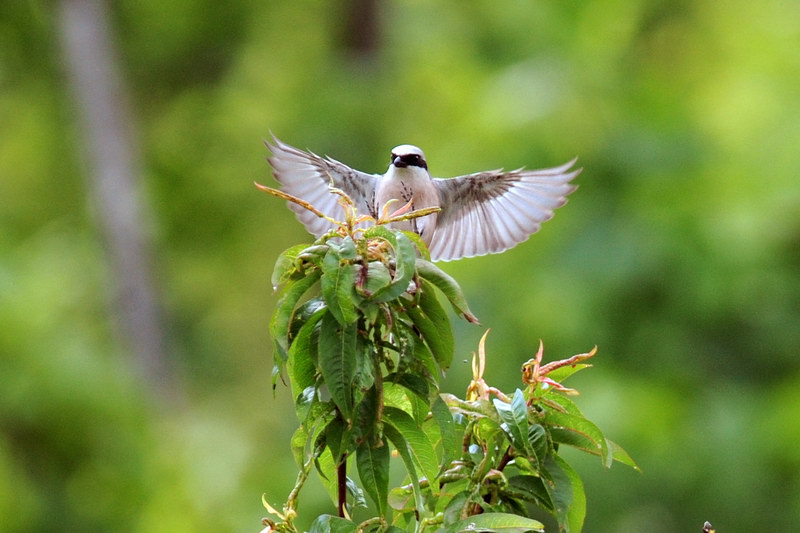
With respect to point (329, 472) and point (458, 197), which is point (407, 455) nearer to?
point (329, 472)

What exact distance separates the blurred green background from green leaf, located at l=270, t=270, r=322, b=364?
6.17 meters

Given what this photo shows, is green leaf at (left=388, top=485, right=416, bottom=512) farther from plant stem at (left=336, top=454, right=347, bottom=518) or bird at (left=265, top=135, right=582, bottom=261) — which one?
bird at (left=265, top=135, right=582, bottom=261)

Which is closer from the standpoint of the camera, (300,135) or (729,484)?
(729,484)

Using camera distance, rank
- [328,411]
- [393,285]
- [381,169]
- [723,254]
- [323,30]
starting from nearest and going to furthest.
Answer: [393,285], [328,411], [723,254], [381,169], [323,30]

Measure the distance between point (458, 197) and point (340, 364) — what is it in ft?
10.0

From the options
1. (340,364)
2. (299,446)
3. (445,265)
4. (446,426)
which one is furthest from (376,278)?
(445,265)

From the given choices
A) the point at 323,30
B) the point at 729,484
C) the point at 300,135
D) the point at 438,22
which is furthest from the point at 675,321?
the point at 323,30

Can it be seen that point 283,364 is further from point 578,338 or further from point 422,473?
point 578,338

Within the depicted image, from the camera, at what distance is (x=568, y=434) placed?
2.65m

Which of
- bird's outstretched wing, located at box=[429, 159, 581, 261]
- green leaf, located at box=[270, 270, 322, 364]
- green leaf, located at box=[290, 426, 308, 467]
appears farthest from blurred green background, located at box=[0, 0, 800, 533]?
green leaf, located at box=[270, 270, 322, 364]

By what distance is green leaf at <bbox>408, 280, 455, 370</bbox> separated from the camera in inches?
100

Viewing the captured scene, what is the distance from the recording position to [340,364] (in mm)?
2434

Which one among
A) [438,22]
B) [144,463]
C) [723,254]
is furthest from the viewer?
[438,22]

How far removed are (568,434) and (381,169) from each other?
1112 cm
